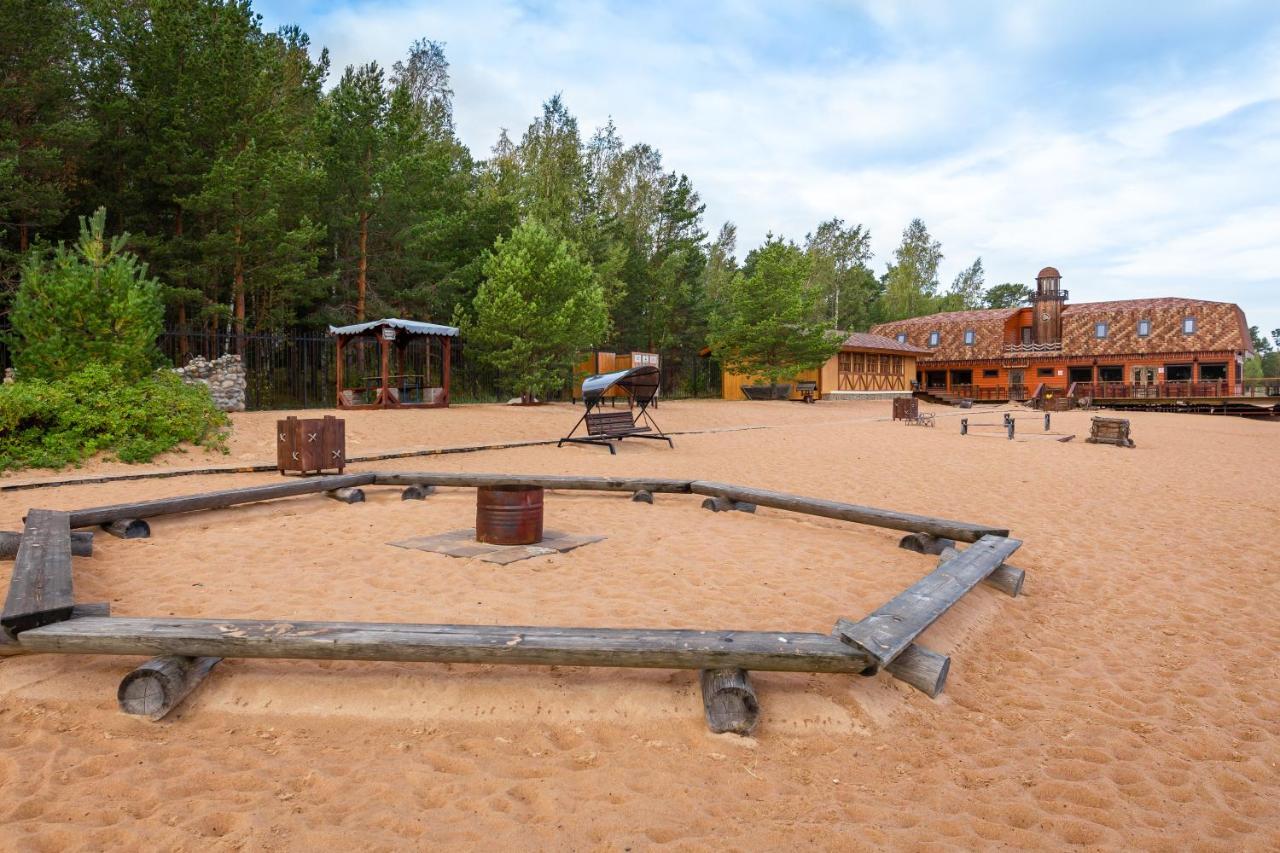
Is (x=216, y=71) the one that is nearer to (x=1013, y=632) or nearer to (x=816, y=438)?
(x=816, y=438)

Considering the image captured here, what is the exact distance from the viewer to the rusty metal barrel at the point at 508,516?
19.2ft

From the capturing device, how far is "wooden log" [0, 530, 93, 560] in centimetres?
508

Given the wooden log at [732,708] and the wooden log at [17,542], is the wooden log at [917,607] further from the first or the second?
the wooden log at [17,542]

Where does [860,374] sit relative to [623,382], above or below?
above

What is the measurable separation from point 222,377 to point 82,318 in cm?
506

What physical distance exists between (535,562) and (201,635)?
2.60 meters

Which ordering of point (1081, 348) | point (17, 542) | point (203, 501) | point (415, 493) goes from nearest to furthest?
point (17, 542), point (203, 501), point (415, 493), point (1081, 348)

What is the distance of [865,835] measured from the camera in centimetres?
232

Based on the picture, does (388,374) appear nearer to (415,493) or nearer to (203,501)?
(415,493)

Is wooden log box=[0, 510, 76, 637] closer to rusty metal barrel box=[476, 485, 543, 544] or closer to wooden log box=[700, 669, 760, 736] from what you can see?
rusty metal barrel box=[476, 485, 543, 544]

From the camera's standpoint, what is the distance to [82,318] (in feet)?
39.3

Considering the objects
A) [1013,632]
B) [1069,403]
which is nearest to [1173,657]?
[1013,632]

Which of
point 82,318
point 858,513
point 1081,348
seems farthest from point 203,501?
point 1081,348

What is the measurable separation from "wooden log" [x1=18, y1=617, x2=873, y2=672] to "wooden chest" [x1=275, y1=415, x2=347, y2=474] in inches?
245
